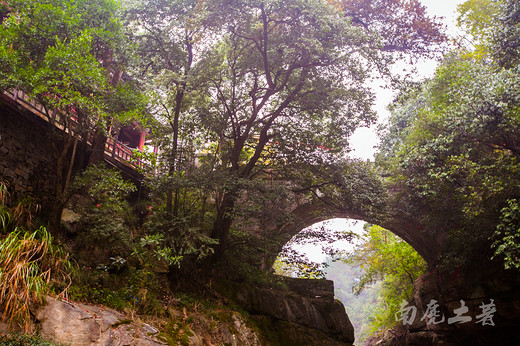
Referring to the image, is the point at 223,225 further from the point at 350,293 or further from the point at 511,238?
the point at 350,293

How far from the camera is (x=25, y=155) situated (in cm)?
712

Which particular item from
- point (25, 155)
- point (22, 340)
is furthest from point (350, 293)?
point (22, 340)

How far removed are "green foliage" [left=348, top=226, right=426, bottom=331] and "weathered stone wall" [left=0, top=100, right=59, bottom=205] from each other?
9.71 meters

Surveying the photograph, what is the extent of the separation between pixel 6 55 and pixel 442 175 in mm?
7820

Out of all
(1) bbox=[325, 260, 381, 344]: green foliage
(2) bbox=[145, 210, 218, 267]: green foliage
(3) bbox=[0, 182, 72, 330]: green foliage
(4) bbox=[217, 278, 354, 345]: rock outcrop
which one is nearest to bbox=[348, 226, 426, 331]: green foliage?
(4) bbox=[217, 278, 354, 345]: rock outcrop

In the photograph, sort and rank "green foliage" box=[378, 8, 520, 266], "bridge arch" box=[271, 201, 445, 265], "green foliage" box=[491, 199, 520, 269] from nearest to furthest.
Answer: "green foliage" box=[491, 199, 520, 269] < "green foliage" box=[378, 8, 520, 266] < "bridge arch" box=[271, 201, 445, 265]

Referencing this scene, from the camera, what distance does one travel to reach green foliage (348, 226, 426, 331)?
13.2 m

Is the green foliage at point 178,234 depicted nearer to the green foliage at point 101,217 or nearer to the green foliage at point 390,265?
the green foliage at point 101,217

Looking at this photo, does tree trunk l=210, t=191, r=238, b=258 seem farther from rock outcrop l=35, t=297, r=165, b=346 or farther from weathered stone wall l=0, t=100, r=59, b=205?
weathered stone wall l=0, t=100, r=59, b=205

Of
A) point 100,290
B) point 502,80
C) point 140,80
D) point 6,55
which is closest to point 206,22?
point 140,80

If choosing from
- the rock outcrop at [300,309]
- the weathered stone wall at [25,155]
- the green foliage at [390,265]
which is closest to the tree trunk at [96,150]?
the weathered stone wall at [25,155]

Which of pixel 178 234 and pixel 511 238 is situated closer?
pixel 511 238

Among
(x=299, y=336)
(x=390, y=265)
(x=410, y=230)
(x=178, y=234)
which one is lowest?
(x=299, y=336)

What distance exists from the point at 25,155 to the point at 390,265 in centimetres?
1167
